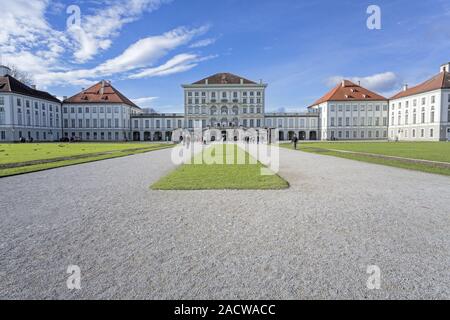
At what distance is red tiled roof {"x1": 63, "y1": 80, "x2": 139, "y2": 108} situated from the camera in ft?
225

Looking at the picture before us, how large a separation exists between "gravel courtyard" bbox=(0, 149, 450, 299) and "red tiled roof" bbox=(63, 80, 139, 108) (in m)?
70.1

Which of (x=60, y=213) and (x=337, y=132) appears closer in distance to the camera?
(x=60, y=213)

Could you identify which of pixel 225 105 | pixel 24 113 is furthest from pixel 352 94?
pixel 24 113

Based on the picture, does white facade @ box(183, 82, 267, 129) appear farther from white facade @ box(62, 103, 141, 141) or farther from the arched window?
white facade @ box(62, 103, 141, 141)

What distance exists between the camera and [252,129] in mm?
68312

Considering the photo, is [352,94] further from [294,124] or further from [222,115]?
[222,115]

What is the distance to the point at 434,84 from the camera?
54688 mm

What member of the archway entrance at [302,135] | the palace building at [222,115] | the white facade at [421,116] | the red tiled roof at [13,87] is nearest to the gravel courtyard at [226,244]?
the palace building at [222,115]

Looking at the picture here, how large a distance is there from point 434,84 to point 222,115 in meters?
50.0

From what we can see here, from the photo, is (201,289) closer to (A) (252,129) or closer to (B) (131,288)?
(B) (131,288)
